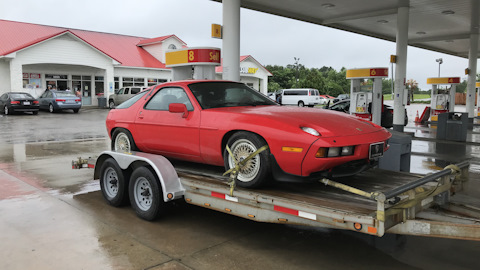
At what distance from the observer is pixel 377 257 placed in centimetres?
400

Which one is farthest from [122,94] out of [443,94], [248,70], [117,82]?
[443,94]

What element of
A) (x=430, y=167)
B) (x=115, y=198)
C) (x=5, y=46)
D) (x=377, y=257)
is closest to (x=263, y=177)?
(x=377, y=257)

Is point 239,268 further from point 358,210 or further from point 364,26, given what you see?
point 364,26

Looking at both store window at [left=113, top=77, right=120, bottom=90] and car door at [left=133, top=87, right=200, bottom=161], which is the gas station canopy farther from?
store window at [left=113, top=77, right=120, bottom=90]

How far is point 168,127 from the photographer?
16.8ft

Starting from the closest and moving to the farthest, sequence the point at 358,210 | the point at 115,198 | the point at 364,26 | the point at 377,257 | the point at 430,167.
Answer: the point at 358,210 → the point at 377,257 → the point at 115,198 → the point at 430,167 → the point at 364,26

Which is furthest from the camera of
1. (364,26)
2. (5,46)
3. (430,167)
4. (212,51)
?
(5,46)

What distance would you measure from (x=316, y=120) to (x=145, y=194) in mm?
2327

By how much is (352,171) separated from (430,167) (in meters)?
5.55

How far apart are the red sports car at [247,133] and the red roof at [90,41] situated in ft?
81.4

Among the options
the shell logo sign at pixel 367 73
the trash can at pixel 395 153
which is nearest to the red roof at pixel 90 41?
the shell logo sign at pixel 367 73

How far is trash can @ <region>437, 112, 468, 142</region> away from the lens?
13656mm

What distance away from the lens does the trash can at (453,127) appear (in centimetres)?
1366

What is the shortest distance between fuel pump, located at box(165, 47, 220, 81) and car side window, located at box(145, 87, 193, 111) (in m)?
5.32
